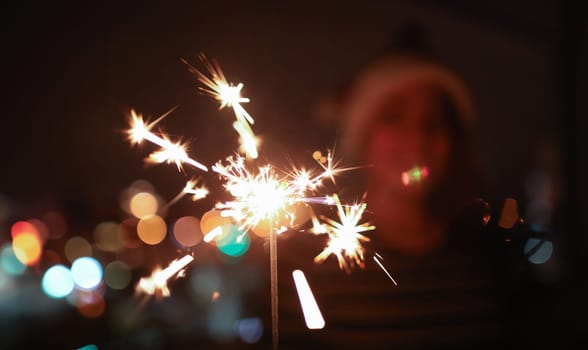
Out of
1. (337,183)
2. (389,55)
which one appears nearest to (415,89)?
(389,55)

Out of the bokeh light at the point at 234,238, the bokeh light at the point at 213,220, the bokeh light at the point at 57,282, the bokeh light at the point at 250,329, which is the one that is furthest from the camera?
the bokeh light at the point at 57,282

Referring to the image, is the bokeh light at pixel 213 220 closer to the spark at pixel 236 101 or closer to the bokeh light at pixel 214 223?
the bokeh light at pixel 214 223

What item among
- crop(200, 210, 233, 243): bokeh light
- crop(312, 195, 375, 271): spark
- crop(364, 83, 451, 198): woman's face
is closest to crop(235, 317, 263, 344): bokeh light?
crop(200, 210, 233, 243): bokeh light

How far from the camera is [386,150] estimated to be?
278cm

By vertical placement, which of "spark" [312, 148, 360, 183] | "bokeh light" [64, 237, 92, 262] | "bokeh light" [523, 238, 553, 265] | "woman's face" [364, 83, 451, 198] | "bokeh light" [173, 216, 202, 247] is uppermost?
"bokeh light" [64, 237, 92, 262]

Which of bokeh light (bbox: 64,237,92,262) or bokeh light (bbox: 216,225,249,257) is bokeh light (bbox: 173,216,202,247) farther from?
bokeh light (bbox: 64,237,92,262)

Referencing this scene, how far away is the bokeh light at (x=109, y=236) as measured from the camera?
8.02m

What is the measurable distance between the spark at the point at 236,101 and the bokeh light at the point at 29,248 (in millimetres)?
8773

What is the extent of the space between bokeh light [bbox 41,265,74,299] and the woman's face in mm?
5113

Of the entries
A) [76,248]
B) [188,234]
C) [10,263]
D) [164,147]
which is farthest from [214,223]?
[10,263]

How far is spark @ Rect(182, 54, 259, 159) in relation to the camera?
1616 mm

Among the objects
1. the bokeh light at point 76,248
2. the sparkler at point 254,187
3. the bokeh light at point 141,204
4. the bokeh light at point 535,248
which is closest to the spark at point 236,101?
the sparkler at point 254,187

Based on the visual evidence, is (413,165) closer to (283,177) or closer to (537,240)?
(537,240)

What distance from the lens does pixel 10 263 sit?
30.3 ft
